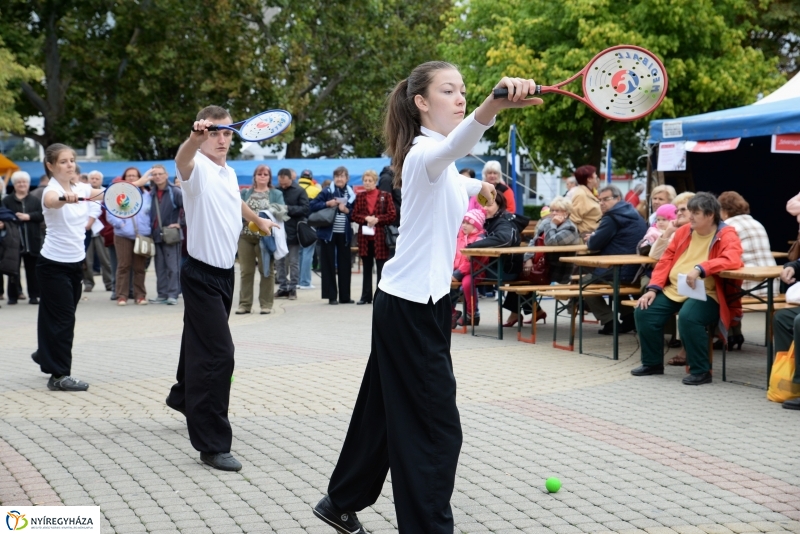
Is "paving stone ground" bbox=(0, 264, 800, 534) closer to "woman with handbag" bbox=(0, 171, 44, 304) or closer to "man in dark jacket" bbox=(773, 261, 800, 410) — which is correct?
"man in dark jacket" bbox=(773, 261, 800, 410)

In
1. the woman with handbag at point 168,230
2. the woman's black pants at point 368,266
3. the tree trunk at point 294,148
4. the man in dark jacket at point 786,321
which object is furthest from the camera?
the tree trunk at point 294,148

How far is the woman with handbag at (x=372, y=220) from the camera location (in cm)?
1538

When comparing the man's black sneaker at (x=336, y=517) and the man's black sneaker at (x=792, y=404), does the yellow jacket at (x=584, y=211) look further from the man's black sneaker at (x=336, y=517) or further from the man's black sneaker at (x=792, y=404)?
the man's black sneaker at (x=336, y=517)

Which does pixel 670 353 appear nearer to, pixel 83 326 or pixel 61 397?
pixel 61 397

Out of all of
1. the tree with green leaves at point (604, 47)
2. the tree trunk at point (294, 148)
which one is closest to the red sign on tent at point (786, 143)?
the tree with green leaves at point (604, 47)

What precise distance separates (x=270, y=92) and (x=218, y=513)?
30.7 meters

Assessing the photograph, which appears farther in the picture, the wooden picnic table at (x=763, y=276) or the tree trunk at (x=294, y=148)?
the tree trunk at (x=294, y=148)

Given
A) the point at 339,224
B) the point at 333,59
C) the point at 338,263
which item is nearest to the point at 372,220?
the point at 339,224

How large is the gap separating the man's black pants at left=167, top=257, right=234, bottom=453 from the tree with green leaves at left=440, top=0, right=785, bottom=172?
22591 mm

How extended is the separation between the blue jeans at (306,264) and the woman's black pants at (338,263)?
1.78 m

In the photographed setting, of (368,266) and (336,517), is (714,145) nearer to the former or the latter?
(368,266)

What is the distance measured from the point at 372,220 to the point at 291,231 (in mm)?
2622

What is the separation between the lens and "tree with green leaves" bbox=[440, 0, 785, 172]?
1123 inches

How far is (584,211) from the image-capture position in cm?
1331
